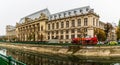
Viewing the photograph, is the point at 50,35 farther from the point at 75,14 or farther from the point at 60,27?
the point at 75,14

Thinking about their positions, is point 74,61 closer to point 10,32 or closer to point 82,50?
point 82,50

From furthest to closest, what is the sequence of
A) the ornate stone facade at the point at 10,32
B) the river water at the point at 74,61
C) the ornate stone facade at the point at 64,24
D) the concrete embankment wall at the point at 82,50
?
the ornate stone facade at the point at 10,32 < the ornate stone facade at the point at 64,24 < the concrete embankment wall at the point at 82,50 < the river water at the point at 74,61

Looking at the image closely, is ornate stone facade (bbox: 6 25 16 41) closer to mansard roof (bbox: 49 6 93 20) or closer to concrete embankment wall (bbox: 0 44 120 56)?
mansard roof (bbox: 49 6 93 20)

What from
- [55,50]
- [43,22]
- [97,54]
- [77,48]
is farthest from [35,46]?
[43,22]

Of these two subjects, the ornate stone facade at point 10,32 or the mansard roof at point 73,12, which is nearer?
the mansard roof at point 73,12

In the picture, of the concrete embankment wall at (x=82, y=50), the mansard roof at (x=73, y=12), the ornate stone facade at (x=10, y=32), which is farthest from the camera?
the ornate stone facade at (x=10, y=32)

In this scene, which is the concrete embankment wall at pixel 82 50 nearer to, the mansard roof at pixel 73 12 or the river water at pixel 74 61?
the river water at pixel 74 61

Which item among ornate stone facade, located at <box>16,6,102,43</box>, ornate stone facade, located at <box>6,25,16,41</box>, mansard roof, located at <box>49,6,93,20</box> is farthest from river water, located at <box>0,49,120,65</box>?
ornate stone facade, located at <box>6,25,16,41</box>

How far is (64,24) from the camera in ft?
263

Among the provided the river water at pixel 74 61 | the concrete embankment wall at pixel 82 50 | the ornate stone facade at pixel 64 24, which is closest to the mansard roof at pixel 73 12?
the ornate stone facade at pixel 64 24

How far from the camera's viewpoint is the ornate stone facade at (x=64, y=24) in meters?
70.5

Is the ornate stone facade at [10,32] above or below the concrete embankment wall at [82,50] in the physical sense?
above

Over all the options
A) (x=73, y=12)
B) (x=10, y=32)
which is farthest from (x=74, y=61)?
(x=10, y=32)

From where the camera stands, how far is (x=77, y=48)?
44.4 metres
